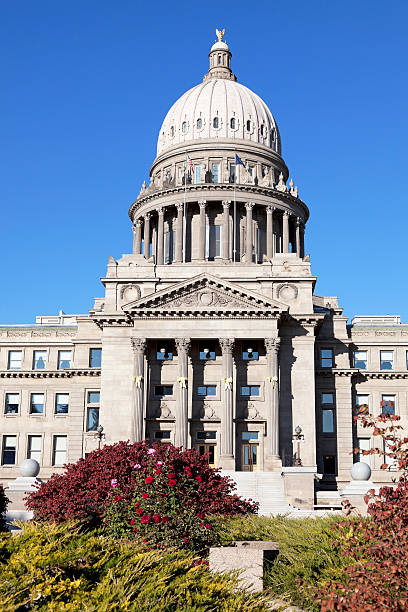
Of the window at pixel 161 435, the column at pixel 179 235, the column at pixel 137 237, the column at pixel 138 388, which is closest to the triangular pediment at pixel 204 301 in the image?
the column at pixel 138 388

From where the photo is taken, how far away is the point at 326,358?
72.1 m

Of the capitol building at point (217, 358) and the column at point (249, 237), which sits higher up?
the column at point (249, 237)

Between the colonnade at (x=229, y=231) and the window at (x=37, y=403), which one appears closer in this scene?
the window at (x=37, y=403)

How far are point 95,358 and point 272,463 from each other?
21.0 m

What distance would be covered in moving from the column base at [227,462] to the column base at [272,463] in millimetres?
2487

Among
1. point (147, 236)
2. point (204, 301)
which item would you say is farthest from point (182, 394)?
point (147, 236)

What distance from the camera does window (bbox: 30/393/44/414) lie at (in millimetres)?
75438

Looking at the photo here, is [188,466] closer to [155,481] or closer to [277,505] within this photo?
A: [155,481]

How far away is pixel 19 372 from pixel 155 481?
51232mm

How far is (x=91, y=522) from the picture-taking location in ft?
100

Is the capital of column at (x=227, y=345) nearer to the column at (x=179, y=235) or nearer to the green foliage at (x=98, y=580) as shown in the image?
the column at (x=179, y=235)

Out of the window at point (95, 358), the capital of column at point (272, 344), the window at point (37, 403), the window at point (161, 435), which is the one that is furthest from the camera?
the window at point (37, 403)

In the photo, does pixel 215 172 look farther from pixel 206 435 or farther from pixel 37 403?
pixel 206 435

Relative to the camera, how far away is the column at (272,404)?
6044cm
